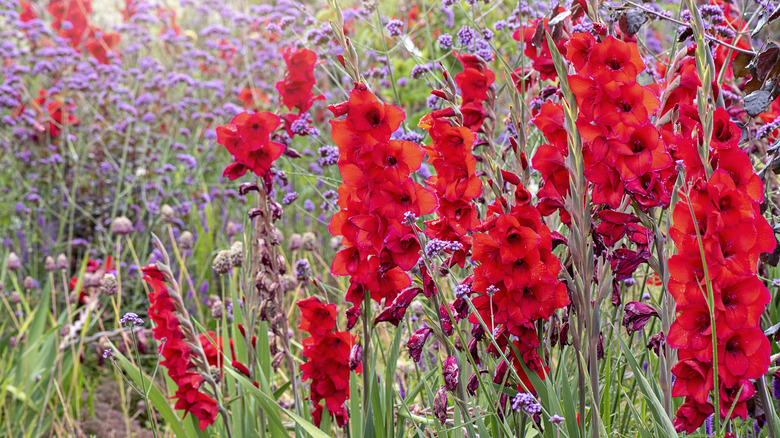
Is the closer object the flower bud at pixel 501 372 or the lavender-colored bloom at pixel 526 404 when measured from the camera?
the lavender-colored bloom at pixel 526 404

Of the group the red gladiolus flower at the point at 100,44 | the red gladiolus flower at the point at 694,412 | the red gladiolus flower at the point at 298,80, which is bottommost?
the red gladiolus flower at the point at 694,412

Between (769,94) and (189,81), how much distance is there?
3951 millimetres

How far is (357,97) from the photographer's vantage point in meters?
1.40

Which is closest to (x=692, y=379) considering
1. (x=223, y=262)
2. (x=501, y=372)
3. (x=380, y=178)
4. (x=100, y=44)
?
(x=501, y=372)

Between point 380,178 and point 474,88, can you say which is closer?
point 380,178

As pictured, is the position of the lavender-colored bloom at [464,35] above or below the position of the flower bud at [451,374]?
above

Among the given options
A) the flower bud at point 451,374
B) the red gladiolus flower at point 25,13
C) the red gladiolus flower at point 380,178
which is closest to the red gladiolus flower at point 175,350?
the red gladiolus flower at point 380,178

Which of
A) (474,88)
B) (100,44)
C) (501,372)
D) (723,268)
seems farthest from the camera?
(100,44)

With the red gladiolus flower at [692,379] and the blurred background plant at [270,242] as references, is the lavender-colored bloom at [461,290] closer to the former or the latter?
the blurred background plant at [270,242]

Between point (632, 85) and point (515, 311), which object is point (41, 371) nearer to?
point (515, 311)

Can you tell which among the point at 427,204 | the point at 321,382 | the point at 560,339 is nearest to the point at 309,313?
the point at 321,382

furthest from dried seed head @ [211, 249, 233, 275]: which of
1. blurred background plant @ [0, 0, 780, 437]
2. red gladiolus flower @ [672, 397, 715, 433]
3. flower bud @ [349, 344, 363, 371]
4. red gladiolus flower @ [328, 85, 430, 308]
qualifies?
red gladiolus flower @ [672, 397, 715, 433]

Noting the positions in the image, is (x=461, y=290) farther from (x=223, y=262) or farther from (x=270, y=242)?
(x=223, y=262)

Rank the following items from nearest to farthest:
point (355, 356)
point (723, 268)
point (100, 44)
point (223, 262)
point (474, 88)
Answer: point (723, 268) < point (355, 356) < point (474, 88) < point (223, 262) < point (100, 44)
